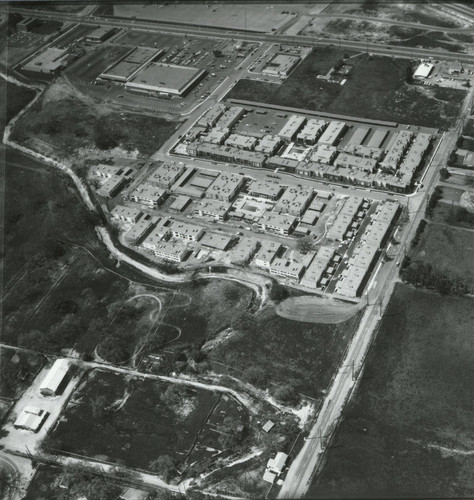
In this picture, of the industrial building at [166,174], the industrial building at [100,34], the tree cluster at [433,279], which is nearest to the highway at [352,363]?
the tree cluster at [433,279]

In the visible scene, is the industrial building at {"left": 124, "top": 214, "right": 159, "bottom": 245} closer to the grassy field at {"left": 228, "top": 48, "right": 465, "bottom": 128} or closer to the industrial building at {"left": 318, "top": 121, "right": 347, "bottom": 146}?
the industrial building at {"left": 318, "top": 121, "right": 347, "bottom": 146}

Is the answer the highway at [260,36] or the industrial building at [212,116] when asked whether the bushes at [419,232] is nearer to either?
the industrial building at [212,116]

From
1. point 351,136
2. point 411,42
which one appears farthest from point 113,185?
point 411,42

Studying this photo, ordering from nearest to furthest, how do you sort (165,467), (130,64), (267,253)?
(165,467) → (267,253) → (130,64)

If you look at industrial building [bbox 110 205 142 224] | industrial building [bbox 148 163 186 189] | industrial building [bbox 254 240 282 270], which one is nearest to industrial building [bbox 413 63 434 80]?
industrial building [bbox 148 163 186 189]

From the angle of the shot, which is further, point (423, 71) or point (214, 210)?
point (423, 71)

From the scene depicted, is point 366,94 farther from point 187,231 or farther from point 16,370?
point 16,370

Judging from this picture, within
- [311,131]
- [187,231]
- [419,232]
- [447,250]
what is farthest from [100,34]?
[447,250]

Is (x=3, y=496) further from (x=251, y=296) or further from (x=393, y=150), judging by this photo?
(x=393, y=150)
